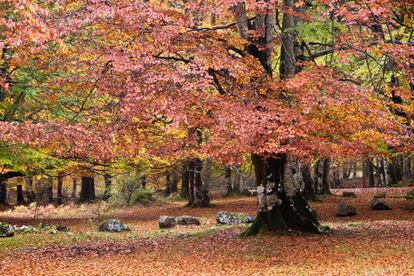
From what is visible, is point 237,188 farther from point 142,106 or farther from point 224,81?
point 142,106

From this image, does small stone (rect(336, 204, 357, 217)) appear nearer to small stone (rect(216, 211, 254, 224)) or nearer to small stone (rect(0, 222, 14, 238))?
small stone (rect(216, 211, 254, 224))

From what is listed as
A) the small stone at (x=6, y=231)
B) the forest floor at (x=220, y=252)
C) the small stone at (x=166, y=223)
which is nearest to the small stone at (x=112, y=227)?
the forest floor at (x=220, y=252)

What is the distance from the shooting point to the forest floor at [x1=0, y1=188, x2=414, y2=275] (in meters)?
12.4

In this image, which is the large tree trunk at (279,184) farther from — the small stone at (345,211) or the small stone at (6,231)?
the small stone at (6,231)

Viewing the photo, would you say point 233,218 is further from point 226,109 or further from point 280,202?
point 226,109

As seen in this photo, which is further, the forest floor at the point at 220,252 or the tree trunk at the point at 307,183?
the tree trunk at the point at 307,183

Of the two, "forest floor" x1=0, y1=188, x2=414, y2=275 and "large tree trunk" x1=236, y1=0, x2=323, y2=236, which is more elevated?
"large tree trunk" x1=236, y1=0, x2=323, y2=236

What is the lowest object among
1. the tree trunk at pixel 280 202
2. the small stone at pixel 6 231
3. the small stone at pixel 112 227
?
the small stone at pixel 112 227

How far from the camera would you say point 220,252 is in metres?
15.0

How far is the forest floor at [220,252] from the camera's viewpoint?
40.7 ft

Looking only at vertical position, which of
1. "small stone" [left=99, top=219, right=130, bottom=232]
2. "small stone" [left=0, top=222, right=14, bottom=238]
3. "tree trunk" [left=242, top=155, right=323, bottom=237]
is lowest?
"small stone" [left=99, top=219, right=130, bottom=232]

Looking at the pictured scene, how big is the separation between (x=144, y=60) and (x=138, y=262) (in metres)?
5.72

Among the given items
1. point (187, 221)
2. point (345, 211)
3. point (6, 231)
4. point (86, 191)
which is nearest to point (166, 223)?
point (187, 221)

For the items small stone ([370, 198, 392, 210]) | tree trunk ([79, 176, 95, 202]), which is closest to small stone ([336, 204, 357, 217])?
small stone ([370, 198, 392, 210])
